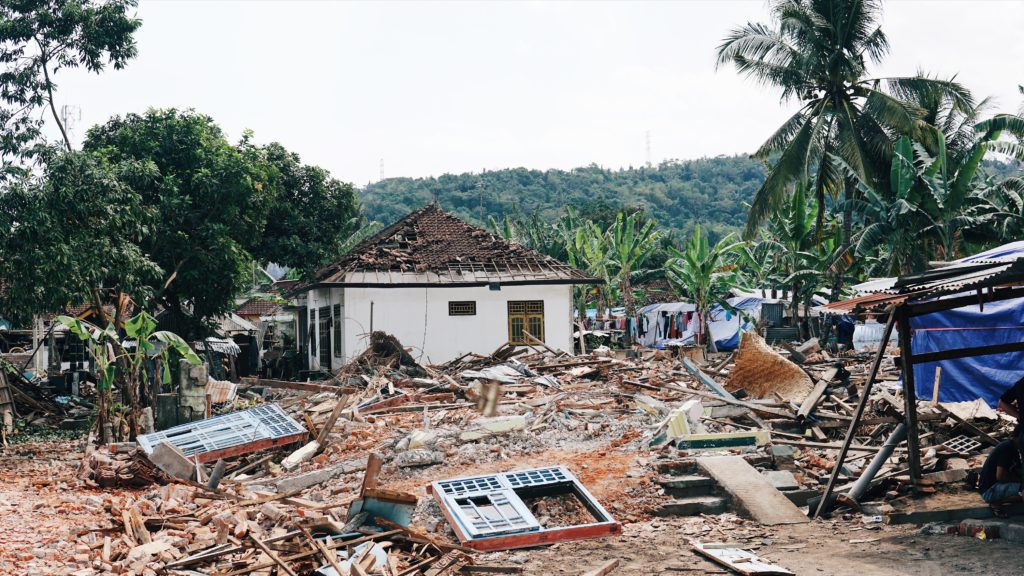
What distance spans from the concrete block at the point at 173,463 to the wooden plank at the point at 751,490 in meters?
6.66

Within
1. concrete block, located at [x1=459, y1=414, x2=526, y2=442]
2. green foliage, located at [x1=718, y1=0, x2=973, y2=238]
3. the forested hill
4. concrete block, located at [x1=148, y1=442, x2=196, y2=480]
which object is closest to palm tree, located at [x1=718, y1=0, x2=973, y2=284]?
green foliage, located at [x1=718, y1=0, x2=973, y2=238]

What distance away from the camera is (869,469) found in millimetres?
8359

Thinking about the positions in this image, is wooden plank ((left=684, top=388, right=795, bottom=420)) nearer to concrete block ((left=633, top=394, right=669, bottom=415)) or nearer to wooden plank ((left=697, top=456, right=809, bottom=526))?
concrete block ((left=633, top=394, right=669, bottom=415))

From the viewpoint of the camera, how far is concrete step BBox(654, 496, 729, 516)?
8781 millimetres

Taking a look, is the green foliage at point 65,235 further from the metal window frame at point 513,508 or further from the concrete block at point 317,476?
the metal window frame at point 513,508

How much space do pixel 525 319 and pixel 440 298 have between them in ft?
9.02

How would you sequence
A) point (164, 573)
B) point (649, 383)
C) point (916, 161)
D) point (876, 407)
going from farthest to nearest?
point (916, 161), point (649, 383), point (876, 407), point (164, 573)

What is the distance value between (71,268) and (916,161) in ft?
68.8

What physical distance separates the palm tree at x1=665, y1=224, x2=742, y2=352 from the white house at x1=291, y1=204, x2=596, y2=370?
253 inches

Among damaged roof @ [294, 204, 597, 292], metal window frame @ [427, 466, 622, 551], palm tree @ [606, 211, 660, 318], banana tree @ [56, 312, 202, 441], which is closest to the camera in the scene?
metal window frame @ [427, 466, 622, 551]

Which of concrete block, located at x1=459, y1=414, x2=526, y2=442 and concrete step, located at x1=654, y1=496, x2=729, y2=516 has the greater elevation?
concrete block, located at x1=459, y1=414, x2=526, y2=442

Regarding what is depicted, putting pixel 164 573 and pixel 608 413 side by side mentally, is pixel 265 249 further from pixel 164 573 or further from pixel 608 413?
pixel 164 573

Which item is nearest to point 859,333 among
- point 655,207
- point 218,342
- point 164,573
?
point 218,342

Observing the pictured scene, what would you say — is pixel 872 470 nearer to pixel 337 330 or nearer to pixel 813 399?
pixel 813 399
